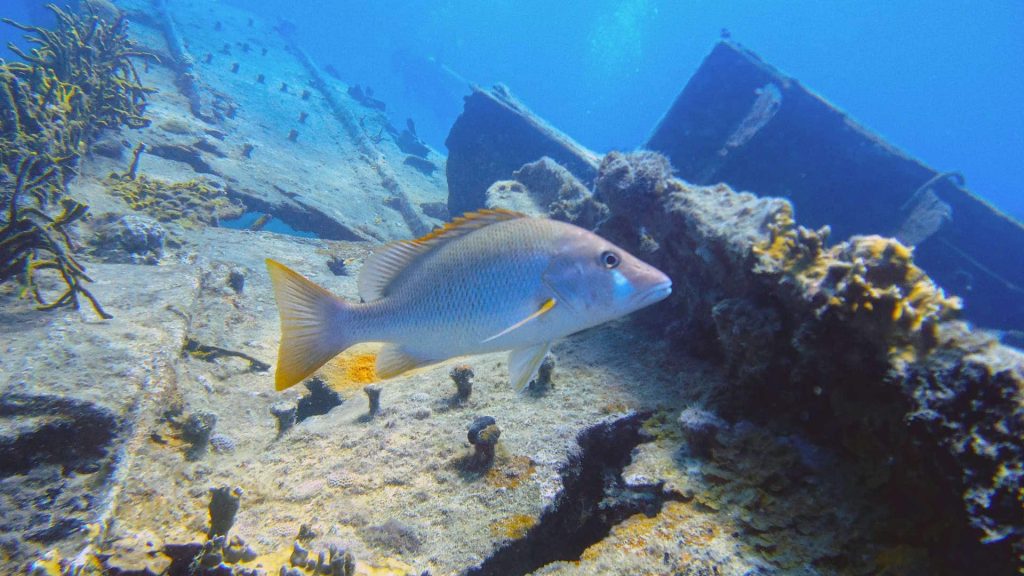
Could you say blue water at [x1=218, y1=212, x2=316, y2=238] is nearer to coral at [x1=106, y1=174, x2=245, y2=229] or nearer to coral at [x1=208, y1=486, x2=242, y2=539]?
coral at [x1=106, y1=174, x2=245, y2=229]

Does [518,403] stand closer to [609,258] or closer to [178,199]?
[609,258]

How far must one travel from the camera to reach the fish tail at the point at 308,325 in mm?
2160

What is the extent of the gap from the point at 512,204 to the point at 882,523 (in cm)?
631

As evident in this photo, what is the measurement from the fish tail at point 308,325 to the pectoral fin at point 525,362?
81 centimetres

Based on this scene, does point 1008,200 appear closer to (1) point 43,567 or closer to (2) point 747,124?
(2) point 747,124

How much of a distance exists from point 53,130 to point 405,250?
8.71 m

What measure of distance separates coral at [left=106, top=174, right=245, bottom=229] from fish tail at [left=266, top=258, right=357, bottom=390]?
865 cm

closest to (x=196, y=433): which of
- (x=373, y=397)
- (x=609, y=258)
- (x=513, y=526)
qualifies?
(x=373, y=397)

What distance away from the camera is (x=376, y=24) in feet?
366

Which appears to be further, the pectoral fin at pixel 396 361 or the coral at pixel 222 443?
the coral at pixel 222 443

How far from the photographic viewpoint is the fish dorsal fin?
227 cm

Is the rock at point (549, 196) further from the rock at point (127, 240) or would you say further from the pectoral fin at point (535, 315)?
the rock at point (127, 240)

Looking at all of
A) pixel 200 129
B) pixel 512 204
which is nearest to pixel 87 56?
pixel 200 129

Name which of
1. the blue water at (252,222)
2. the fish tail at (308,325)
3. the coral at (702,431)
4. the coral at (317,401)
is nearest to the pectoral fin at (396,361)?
the fish tail at (308,325)
